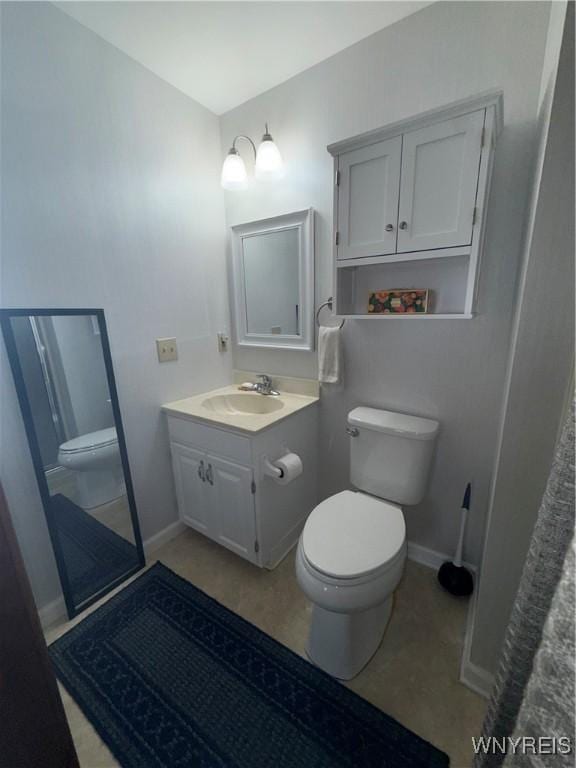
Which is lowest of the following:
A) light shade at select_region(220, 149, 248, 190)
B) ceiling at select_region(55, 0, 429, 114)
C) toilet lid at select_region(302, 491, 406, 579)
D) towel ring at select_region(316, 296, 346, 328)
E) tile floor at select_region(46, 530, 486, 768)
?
tile floor at select_region(46, 530, 486, 768)

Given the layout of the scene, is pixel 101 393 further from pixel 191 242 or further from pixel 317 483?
pixel 317 483

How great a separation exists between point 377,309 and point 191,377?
3.73 feet

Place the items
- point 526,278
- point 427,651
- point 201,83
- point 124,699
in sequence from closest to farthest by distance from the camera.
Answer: point 526,278
point 124,699
point 427,651
point 201,83

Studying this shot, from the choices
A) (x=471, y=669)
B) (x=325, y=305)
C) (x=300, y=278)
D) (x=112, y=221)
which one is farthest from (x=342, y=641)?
(x=112, y=221)

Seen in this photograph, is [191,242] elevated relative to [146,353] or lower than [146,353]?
elevated

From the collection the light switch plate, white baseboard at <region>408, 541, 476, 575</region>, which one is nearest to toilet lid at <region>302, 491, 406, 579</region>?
white baseboard at <region>408, 541, 476, 575</region>

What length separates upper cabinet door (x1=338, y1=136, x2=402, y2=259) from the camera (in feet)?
3.95

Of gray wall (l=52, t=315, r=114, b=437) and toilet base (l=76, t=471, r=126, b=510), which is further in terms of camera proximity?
toilet base (l=76, t=471, r=126, b=510)

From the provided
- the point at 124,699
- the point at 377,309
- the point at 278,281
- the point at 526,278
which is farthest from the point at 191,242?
the point at 124,699

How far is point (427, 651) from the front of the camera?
1245mm

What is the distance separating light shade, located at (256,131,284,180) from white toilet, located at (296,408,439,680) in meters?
1.33

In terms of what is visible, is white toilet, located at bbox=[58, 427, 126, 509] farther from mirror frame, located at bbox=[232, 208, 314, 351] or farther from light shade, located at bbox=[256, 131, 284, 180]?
light shade, located at bbox=[256, 131, 284, 180]

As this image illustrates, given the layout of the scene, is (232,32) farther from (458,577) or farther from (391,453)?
(458,577)

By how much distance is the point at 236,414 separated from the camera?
175 cm
